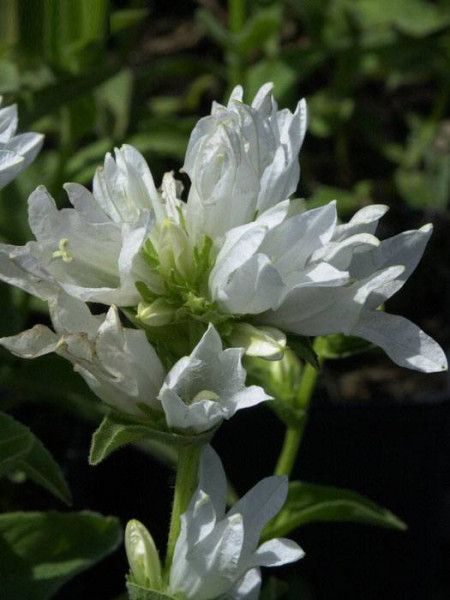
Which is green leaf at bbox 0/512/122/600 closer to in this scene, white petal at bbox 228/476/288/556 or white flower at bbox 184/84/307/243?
white petal at bbox 228/476/288/556

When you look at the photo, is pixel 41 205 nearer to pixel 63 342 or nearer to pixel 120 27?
pixel 63 342

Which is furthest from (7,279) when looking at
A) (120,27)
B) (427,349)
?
(120,27)

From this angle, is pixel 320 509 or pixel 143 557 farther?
pixel 320 509

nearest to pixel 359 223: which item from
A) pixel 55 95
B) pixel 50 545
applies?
→ pixel 50 545

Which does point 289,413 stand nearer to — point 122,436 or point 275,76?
point 122,436

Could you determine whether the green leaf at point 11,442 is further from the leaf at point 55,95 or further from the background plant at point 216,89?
the leaf at point 55,95

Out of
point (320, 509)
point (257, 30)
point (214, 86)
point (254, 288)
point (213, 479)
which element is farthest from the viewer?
point (214, 86)

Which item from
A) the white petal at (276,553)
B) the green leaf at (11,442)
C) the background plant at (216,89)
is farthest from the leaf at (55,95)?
the white petal at (276,553)
